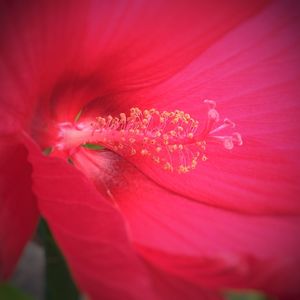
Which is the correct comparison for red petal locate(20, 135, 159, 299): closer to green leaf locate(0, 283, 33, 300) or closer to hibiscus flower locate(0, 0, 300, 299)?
hibiscus flower locate(0, 0, 300, 299)

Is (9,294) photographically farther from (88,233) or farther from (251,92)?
(251,92)

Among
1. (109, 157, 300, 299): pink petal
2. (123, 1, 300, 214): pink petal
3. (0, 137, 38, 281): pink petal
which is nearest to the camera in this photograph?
(109, 157, 300, 299): pink petal

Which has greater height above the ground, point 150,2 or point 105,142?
point 150,2

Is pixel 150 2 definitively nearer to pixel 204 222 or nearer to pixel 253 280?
pixel 204 222

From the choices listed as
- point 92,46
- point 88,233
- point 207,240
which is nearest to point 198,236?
point 207,240

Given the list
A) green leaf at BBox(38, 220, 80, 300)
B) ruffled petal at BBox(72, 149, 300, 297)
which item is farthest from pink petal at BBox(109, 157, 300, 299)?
green leaf at BBox(38, 220, 80, 300)

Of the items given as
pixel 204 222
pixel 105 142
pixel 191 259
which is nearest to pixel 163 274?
pixel 191 259

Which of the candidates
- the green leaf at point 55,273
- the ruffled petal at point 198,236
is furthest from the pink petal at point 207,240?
the green leaf at point 55,273
